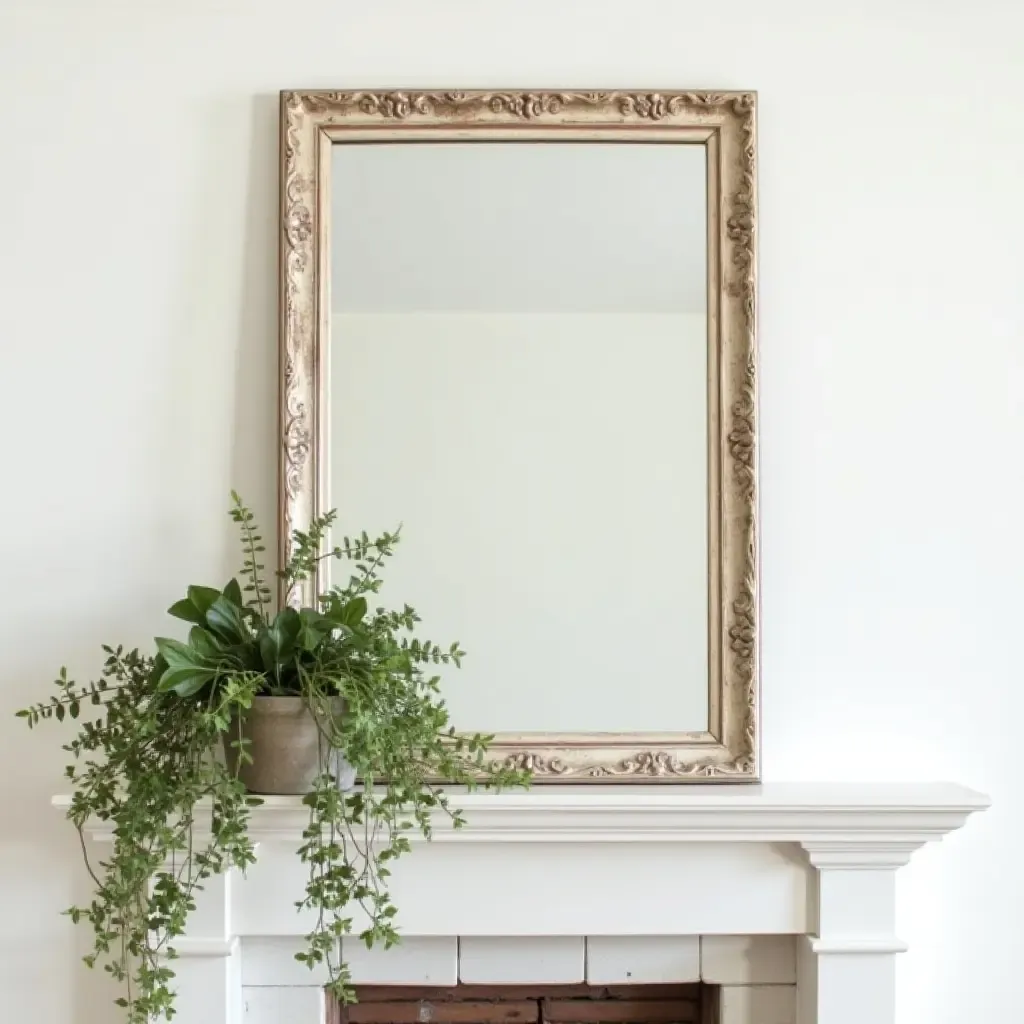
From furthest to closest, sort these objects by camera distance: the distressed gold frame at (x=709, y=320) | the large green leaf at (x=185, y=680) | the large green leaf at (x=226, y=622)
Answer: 1. the distressed gold frame at (x=709, y=320)
2. the large green leaf at (x=226, y=622)
3. the large green leaf at (x=185, y=680)

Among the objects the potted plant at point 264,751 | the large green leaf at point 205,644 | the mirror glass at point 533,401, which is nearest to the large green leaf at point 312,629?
the potted plant at point 264,751

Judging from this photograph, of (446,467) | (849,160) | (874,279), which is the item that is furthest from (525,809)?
(849,160)

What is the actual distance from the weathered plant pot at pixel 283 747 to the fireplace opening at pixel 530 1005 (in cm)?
47

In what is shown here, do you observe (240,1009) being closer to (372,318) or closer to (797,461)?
(372,318)

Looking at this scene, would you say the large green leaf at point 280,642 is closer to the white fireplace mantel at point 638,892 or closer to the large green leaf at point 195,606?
the large green leaf at point 195,606

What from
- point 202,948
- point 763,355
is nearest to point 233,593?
point 202,948

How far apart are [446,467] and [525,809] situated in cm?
53

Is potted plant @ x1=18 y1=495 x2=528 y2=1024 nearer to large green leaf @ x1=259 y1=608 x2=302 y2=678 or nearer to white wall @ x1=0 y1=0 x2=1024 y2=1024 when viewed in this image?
large green leaf @ x1=259 y1=608 x2=302 y2=678

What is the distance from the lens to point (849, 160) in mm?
1831

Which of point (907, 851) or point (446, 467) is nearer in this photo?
point (907, 851)

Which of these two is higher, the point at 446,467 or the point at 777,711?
the point at 446,467

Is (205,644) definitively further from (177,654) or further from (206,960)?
(206,960)

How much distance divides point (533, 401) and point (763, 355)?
0.37 metres

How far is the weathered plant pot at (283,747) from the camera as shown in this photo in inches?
60.3
